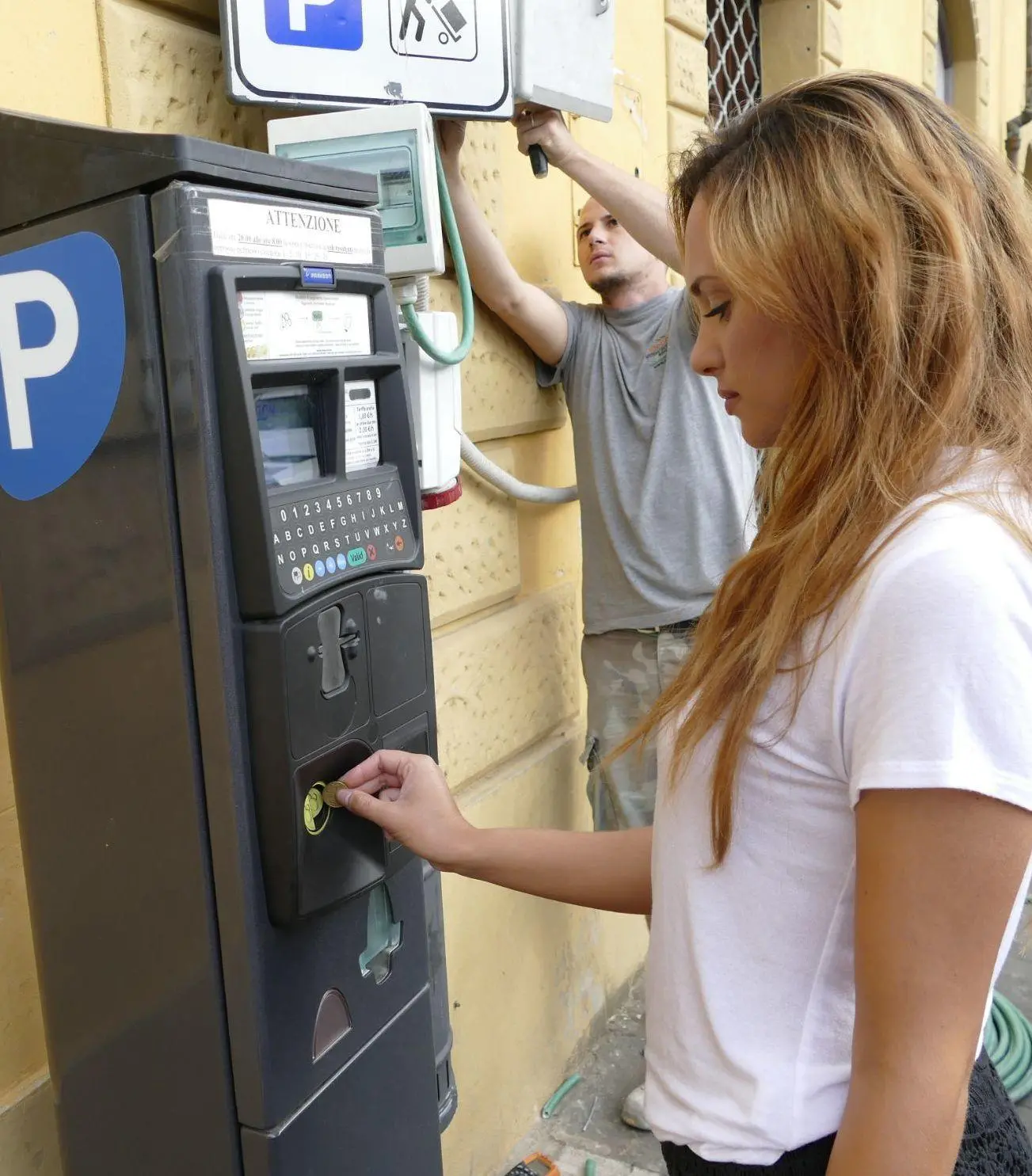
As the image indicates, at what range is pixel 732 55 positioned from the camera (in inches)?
169

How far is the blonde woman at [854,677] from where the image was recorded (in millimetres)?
773

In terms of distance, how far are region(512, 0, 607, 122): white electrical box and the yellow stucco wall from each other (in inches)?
9.5

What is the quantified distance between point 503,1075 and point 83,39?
208cm

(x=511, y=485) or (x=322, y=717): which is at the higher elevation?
(x=511, y=485)

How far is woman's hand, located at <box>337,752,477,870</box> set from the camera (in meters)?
1.24

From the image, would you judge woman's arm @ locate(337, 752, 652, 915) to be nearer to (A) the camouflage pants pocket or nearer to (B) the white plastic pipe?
(B) the white plastic pipe

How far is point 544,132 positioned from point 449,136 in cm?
30

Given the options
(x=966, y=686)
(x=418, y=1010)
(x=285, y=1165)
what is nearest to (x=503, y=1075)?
(x=418, y=1010)

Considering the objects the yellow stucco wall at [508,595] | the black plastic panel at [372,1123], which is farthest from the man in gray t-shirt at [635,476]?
the black plastic panel at [372,1123]

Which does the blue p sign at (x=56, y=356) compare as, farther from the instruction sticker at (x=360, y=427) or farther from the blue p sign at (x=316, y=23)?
the blue p sign at (x=316, y=23)

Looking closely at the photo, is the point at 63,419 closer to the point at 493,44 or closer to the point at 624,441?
the point at 493,44

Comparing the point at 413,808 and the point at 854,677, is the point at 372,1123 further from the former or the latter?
the point at 854,677

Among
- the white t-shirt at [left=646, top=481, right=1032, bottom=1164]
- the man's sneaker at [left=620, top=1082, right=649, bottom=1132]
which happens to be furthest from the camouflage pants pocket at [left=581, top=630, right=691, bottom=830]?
the white t-shirt at [left=646, top=481, right=1032, bottom=1164]

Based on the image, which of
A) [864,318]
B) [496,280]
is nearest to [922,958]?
[864,318]
